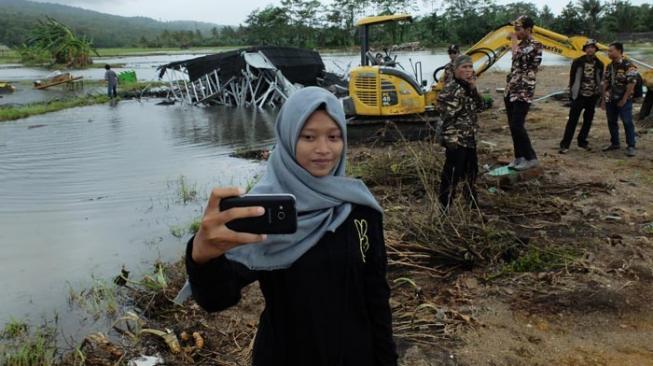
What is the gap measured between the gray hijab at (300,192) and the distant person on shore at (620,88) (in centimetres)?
770

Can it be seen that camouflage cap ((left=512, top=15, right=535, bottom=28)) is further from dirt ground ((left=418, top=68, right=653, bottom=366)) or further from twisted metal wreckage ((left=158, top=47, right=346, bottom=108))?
twisted metal wreckage ((left=158, top=47, right=346, bottom=108))

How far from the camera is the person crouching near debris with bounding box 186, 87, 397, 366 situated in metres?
1.58

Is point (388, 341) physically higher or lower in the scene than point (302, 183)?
lower

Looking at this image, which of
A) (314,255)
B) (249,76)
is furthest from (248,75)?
(314,255)

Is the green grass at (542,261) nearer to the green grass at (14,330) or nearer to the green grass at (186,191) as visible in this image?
the green grass at (14,330)

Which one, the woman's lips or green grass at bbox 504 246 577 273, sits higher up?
the woman's lips

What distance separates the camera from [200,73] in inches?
812

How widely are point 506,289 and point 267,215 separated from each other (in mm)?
3283

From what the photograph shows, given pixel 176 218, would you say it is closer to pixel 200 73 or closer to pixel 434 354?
pixel 434 354

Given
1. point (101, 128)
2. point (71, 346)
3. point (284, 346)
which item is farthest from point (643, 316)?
point (101, 128)

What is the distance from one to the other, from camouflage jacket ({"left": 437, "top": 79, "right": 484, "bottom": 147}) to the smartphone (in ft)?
14.3

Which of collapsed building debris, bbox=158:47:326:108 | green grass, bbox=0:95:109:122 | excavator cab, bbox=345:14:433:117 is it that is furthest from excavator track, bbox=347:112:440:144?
green grass, bbox=0:95:109:122

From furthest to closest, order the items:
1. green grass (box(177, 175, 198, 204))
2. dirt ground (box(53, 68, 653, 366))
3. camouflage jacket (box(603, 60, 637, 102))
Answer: camouflage jacket (box(603, 60, 637, 102)) → green grass (box(177, 175, 198, 204)) → dirt ground (box(53, 68, 653, 366))

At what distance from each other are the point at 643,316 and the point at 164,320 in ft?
11.6
